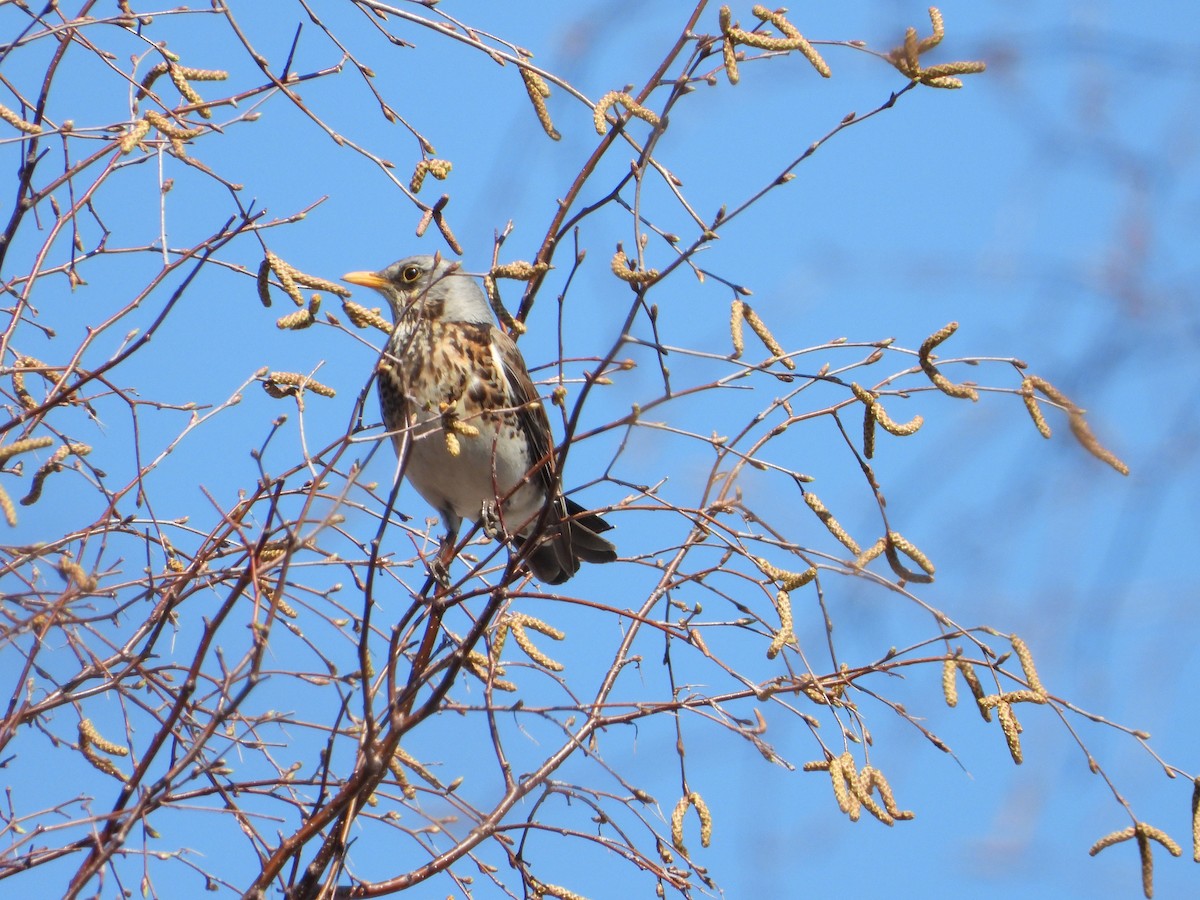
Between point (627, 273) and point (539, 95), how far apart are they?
2.54 feet

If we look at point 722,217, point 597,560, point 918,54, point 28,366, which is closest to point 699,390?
point 722,217

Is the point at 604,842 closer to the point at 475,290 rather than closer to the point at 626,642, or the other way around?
the point at 626,642

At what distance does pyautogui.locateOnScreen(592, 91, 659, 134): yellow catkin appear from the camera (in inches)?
101

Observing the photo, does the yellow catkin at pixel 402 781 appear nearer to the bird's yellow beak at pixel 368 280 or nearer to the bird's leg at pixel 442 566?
the bird's leg at pixel 442 566

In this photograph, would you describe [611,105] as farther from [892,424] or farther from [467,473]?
[467,473]

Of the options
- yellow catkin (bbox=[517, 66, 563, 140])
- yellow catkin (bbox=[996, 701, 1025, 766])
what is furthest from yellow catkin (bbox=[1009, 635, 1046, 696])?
yellow catkin (bbox=[517, 66, 563, 140])

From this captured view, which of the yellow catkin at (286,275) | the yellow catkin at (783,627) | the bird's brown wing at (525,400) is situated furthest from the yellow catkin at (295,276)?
the bird's brown wing at (525,400)

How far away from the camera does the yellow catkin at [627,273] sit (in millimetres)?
2273

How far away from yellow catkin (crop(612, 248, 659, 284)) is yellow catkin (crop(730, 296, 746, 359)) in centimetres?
26

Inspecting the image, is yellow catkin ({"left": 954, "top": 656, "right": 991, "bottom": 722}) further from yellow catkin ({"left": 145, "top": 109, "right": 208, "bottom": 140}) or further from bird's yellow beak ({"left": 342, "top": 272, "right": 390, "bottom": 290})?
bird's yellow beak ({"left": 342, "top": 272, "right": 390, "bottom": 290})

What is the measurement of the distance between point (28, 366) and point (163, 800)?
3.55ft

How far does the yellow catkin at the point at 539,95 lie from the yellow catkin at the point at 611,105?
0.28 metres

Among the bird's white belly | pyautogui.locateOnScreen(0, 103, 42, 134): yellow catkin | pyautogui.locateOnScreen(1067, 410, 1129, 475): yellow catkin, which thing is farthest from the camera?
the bird's white belly

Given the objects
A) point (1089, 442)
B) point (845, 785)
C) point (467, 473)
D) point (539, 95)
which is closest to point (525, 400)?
point (467, 473)
